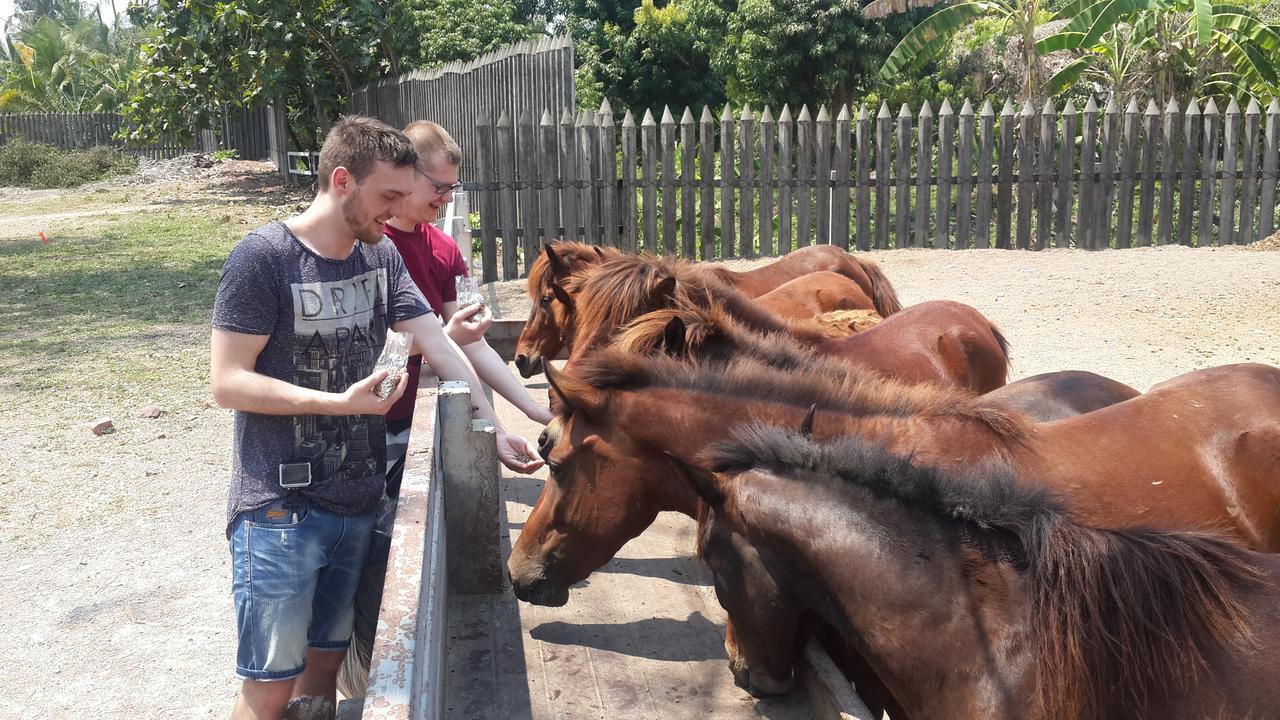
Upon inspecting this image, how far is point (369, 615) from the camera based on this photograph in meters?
2.88

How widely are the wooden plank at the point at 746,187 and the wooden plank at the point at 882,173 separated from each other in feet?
4.86

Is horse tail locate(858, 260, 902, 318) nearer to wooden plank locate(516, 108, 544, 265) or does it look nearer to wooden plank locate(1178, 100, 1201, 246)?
wooden plank locate(516, 108, 544, 265)

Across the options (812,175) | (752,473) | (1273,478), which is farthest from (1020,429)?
(812,175)

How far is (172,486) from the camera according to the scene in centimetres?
591

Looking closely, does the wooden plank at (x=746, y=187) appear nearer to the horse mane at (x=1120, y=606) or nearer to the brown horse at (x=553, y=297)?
the brown horse at (x=553, y=297)

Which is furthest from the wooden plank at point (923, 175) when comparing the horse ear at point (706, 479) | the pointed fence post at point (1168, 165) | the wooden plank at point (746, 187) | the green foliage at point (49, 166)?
the green foliage at point (49, 166)

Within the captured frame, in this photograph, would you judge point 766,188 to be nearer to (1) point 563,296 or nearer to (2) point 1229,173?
(2) point 1229,173

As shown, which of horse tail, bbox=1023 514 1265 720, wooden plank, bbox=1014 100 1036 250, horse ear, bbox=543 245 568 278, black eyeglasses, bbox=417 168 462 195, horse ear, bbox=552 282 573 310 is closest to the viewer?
horse tail, bbox=1023 514 1265 720

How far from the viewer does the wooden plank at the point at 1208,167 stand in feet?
41.0

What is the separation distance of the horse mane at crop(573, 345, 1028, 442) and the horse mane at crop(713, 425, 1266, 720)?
67 centimetres

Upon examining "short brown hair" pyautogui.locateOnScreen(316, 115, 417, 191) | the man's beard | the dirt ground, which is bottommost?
the dirt ground

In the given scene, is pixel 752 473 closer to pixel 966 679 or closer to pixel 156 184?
pixel 966 679

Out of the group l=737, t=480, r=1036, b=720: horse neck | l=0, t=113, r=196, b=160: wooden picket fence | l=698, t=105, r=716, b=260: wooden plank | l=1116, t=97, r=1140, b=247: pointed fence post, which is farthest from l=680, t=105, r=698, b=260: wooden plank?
l=0, t=113, r=196, b=160: wooden picket fence

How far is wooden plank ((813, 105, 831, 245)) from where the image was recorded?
12.2 m
